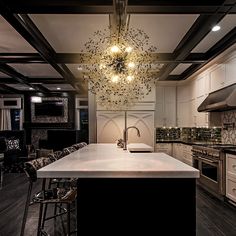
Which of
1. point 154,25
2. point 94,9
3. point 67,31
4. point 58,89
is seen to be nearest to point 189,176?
point 94,9

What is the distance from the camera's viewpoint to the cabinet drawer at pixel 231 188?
3.74m

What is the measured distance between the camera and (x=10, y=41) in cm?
420

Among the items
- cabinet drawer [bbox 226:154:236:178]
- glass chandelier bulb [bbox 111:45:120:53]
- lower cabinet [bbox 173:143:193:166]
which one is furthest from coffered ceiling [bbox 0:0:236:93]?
lower cabinet [bbox 173:143:193:166]

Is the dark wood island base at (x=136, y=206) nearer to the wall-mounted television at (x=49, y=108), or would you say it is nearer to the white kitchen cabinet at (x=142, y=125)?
the white kitchen cabinet at (x=142, y=125)

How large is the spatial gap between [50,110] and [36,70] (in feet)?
13.5

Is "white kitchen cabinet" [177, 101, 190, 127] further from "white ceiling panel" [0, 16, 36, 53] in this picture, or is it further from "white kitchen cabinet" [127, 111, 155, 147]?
"white ceiling panel" [0, 16, 36, 53]

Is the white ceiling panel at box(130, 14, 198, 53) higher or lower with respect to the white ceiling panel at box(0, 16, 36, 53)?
higher

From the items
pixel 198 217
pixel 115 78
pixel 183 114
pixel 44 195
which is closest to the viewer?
pixel 44 195

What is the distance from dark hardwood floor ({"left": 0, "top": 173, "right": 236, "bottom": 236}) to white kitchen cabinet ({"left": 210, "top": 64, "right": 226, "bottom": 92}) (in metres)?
2.11

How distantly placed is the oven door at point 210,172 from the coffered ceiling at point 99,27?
1.97 m

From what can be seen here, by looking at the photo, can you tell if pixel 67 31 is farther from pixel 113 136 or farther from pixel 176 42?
pixel 113 136

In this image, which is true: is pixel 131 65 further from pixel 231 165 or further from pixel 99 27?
pixel 231 165

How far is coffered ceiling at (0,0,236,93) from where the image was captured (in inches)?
109

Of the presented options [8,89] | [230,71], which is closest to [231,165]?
[230,71]
